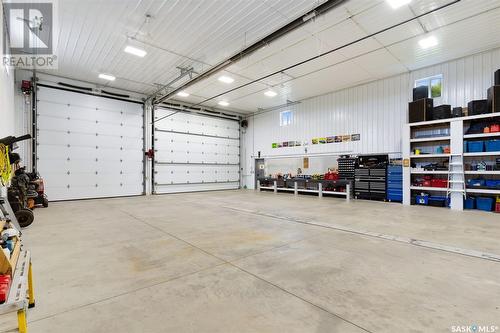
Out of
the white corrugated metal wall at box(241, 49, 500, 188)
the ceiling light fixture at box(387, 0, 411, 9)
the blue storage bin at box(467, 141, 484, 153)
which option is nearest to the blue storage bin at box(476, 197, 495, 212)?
the blue storage bin at box(467, 141, 484, 153)

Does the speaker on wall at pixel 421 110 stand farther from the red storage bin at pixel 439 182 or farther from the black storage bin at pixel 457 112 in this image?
the red storage bin at pixel 439 182

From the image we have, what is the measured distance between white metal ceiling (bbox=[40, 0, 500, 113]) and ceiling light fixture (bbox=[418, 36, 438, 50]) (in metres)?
0.14

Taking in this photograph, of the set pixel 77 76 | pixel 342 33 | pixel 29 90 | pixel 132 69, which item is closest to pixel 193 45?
pixel 132 69

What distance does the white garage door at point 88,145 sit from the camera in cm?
833

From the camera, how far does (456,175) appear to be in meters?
6.64

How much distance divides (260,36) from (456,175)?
665cm

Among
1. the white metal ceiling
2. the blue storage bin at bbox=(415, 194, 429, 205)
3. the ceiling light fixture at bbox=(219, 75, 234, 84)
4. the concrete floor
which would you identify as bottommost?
the concrete floor

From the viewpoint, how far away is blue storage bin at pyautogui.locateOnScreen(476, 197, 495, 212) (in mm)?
6172

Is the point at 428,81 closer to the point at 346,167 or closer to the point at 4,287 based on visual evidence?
the point at 346,167

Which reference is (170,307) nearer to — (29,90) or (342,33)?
(342,33)

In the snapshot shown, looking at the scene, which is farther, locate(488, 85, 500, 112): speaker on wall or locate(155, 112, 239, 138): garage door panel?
locate(155, 112, 239, 138): garage door panel

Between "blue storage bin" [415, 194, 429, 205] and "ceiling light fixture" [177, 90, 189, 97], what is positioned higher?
Result: "ceiling light fixture" [177, 90, 189, 97]

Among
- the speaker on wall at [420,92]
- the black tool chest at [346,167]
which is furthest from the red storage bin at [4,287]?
the speaker on wall at [420,92]

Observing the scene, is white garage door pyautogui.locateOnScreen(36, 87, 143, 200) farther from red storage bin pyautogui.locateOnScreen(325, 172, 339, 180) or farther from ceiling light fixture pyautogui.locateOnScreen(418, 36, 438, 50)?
ceiling light fixture pyautogui.locateOnScreen(418, 36, 438, 50)
